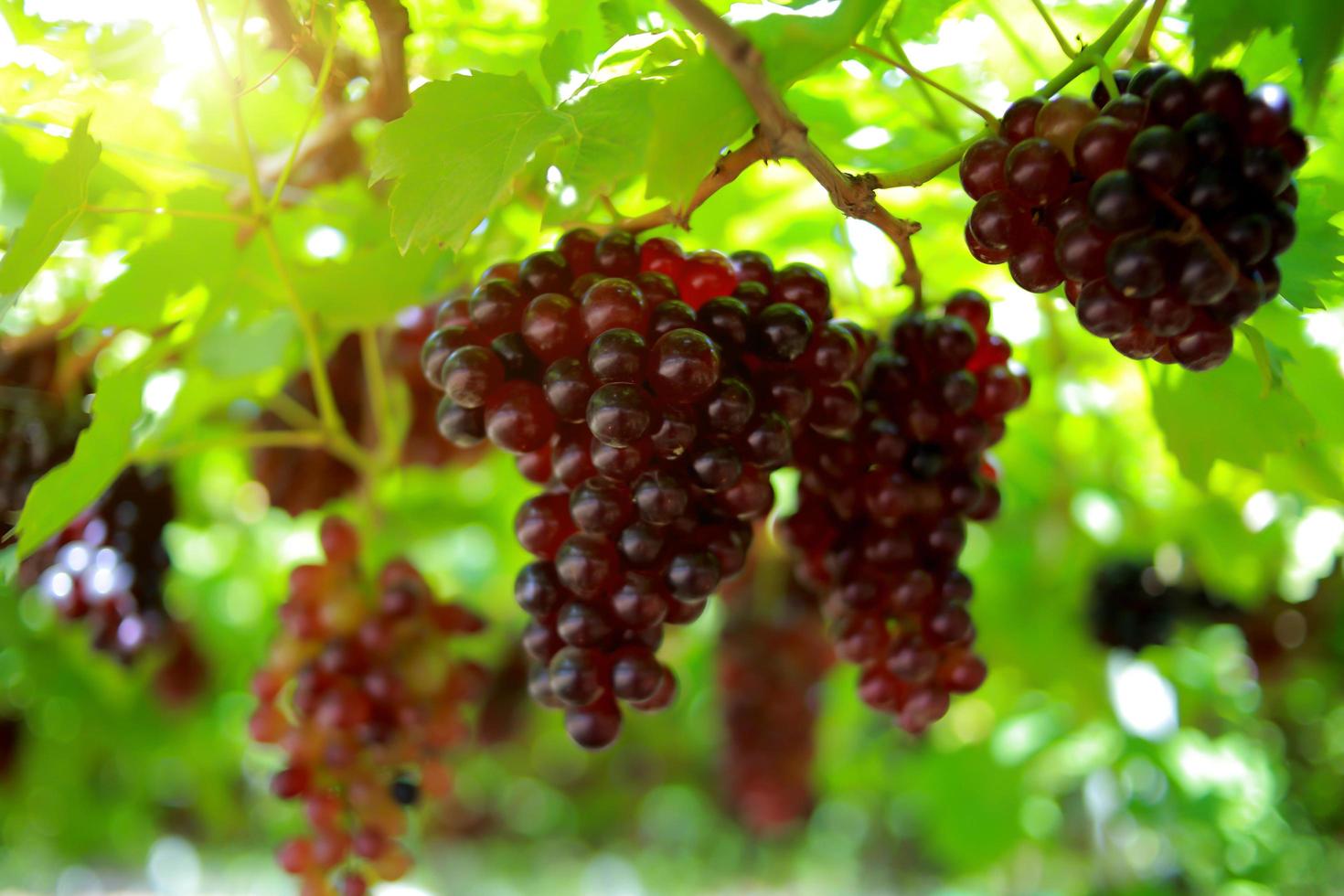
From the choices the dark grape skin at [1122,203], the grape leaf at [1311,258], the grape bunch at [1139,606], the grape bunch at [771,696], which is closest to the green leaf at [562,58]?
the dark grape skin at [1122,203]

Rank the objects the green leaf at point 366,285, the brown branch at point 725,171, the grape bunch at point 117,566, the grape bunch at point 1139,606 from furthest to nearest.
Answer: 1. the grape bunch at point 1139,606
2. the grape bunch at point 117,566
3. the green leaf at point 366,285
4. the brown branch at point 725,171

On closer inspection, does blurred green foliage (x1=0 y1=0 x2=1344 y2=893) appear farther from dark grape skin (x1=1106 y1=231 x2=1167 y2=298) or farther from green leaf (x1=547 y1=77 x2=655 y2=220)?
dark grape skin (x1=1106 y1=231 x2=1167 y2=298)

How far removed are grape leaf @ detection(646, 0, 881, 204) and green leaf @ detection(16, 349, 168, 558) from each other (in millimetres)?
494

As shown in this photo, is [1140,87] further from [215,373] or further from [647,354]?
[215,373]

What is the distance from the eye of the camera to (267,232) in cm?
86

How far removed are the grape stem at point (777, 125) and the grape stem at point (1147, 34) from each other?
215mm

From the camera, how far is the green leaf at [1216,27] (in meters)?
0.65

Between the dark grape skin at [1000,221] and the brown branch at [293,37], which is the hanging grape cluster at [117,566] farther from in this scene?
the dark grape skin at [1000,221]

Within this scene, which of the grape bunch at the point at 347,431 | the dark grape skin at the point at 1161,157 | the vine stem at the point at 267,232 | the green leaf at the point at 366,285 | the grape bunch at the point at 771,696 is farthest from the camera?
the grape bunch at the point at 771,696

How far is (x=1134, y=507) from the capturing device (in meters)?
1.66

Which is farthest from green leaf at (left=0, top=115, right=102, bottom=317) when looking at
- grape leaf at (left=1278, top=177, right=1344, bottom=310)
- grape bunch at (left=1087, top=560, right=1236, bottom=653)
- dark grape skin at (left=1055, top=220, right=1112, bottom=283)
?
grape bunch at (left=1087, top=560, right=1236, bottom=653)

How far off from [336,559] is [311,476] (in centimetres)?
19

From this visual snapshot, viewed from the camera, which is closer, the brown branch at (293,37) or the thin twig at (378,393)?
the brown branch at (293,37)

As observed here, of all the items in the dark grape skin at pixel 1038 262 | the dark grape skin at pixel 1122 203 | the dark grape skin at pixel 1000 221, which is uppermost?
the dark grape skin at pixel 1122 203
